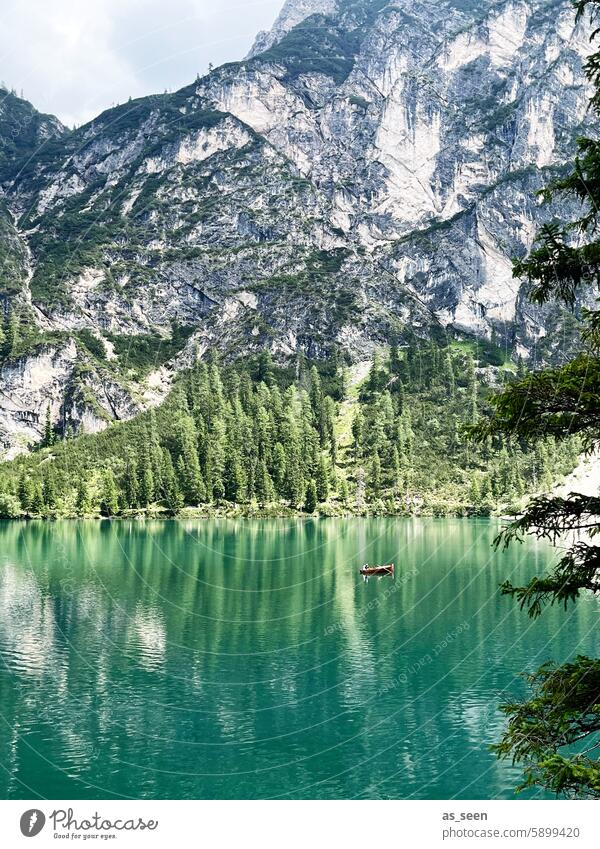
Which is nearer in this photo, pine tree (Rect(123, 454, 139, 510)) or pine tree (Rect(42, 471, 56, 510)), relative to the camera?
pine tree (Rect(42, 471, 56, 510))

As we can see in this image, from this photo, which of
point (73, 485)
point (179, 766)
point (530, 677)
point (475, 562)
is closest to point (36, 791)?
point (179, 766)

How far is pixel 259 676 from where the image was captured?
34062mm

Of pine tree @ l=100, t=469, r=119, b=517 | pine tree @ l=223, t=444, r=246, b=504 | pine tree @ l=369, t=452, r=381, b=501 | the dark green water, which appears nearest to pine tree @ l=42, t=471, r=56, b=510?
pine tree @ l=100, t=469, r=119, b=517

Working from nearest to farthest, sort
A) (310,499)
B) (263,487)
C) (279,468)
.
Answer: (310,499), (263,487), (279,468)

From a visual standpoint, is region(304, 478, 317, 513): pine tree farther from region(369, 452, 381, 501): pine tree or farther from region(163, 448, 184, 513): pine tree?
region(163, 448, 184, 513): pine tree

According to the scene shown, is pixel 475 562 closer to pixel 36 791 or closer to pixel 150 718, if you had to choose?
pixel 150 718

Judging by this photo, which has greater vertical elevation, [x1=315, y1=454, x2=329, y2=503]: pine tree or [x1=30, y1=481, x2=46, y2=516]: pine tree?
[x1=315, y1=454, x2=329, y2=503]: pine tree

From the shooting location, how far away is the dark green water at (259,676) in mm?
23781

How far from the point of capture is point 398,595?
184 ft

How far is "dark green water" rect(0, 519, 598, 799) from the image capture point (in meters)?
23.8

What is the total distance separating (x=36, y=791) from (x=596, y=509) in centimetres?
2020

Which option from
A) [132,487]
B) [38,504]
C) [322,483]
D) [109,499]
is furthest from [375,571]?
[322,483]

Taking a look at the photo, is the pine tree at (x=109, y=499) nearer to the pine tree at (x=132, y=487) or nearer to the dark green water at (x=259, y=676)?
the pine tree at (x=132, y=487)

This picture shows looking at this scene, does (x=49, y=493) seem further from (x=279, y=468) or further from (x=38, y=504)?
(x=279, y=468)
